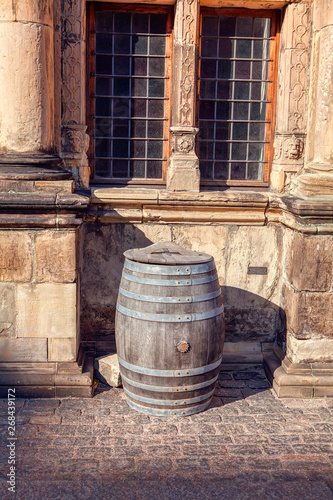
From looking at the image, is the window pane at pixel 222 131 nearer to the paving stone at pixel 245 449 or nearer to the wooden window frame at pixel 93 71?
the wooden window frame at pixel 93 71

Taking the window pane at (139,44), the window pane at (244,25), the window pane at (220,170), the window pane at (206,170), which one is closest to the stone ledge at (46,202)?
the window pane at (206,170)

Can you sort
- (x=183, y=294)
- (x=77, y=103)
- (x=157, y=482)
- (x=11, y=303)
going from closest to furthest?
(x=157, y=482), (x=183, y=294), (x=11, y=303), (x=77, y=103)

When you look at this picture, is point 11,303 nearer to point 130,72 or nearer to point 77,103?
point 77,103

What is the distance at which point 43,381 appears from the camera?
14.3 ft

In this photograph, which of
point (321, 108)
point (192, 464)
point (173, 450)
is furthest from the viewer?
point (321, 108)

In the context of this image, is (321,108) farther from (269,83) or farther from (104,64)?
(104,64)

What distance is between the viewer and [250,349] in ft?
16.7

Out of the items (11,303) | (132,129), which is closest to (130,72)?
(132,129)

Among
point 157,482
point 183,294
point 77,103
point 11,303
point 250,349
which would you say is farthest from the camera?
point 250,349

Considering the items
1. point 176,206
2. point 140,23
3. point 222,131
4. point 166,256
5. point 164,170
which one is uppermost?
point 140,23

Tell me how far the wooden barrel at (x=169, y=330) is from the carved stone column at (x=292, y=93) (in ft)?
4.60

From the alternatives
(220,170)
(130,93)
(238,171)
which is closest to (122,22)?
(130,93)

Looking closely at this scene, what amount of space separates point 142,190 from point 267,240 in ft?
3.93

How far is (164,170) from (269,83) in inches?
48.4
